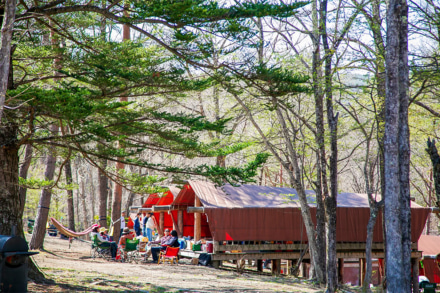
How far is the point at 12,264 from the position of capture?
582 cm

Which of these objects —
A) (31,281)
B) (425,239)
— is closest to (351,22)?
(31,281)

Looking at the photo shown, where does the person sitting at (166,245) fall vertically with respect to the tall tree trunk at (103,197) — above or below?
below

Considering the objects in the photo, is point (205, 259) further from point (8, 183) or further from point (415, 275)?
point (415, 275)

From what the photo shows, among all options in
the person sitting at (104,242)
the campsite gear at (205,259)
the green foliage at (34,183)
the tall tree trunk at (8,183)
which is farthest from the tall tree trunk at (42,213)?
the tall tree trunk at (8,183)

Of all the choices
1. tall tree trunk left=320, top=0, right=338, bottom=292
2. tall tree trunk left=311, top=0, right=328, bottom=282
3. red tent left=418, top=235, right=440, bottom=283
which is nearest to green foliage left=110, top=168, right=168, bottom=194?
tall tree trunk left=320, top=0, right=338, bottom=292

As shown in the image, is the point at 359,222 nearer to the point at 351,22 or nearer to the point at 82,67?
the point at 351,22

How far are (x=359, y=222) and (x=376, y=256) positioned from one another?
1.90 meters

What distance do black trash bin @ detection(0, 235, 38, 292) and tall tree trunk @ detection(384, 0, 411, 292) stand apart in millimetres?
5773

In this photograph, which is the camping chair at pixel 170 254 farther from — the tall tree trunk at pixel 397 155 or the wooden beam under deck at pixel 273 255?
the tall tree trunk at pixel 397 155

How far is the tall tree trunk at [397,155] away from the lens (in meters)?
7.16

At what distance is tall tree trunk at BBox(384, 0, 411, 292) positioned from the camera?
7.16m

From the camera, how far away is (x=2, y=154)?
24.8 feet

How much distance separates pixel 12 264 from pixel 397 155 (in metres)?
6.32

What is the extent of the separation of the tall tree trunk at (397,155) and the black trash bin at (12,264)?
227 inches
